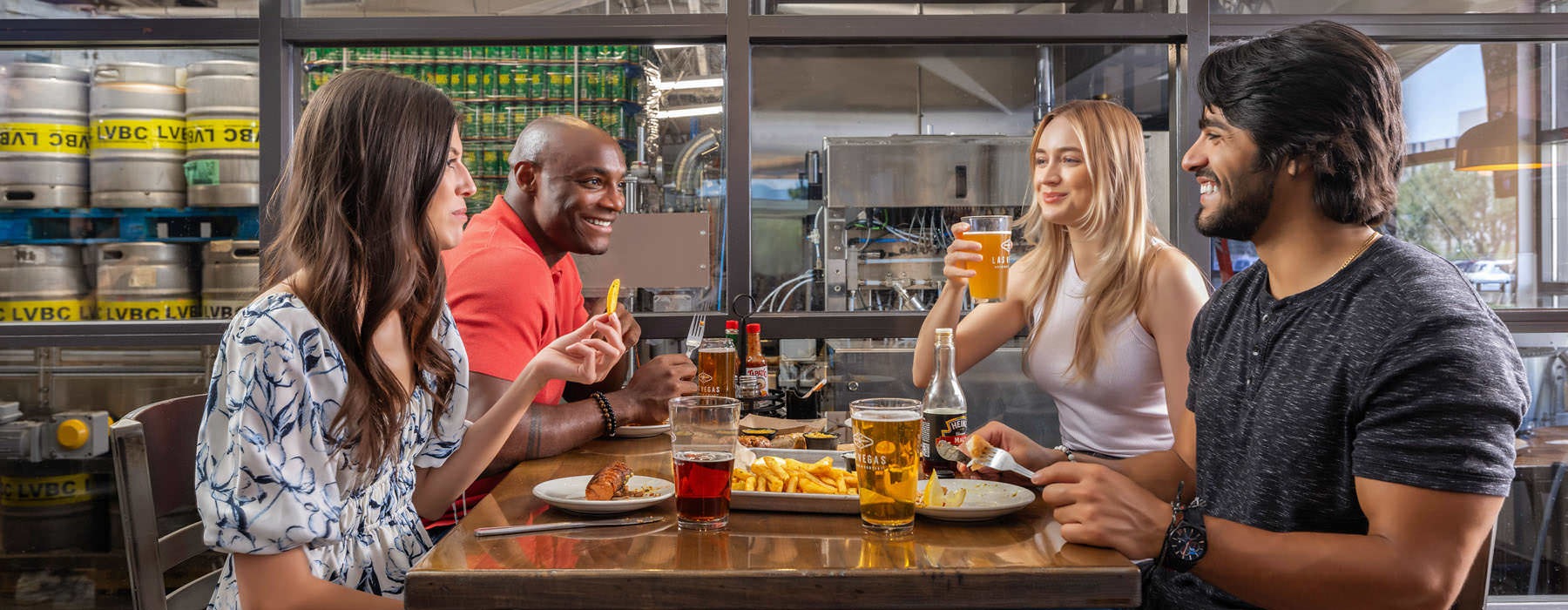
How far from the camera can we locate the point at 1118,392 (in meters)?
2.31

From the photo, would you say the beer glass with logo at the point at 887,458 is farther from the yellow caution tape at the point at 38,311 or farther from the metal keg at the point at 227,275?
the yellow caution tape at the point at 38,311

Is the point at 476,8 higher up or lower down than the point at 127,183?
higher up

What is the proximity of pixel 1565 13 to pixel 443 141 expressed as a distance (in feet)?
11.5

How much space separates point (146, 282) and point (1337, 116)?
346cm

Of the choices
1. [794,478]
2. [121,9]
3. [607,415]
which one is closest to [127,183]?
[121,9]

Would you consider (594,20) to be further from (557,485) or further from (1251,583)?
(1251,583)

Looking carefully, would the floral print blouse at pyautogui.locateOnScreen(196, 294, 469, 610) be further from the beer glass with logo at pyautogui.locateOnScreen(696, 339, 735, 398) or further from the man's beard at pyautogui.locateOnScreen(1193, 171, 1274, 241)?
the man's beard at pyautogui.locateOnScreen(1193, 171, 1274, 241)

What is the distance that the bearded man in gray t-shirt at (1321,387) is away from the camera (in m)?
1.19

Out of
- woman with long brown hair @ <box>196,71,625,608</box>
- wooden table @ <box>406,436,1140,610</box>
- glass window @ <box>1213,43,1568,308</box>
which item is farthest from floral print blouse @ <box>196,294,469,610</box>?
glass window @ <box>1213,43,1568,308</box>

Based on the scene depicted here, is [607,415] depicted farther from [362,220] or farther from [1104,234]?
[1104,234]

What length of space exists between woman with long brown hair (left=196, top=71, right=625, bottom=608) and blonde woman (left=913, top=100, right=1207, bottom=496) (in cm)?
114

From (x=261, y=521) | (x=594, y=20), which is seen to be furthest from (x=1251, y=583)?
(x=594, y=20)

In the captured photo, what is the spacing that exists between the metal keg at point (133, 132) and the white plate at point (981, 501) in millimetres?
3030

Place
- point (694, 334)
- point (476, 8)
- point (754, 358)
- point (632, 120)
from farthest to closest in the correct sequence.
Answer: point (632, 120) < point (476, 8) < point (694, 334) < point (754, 358)
